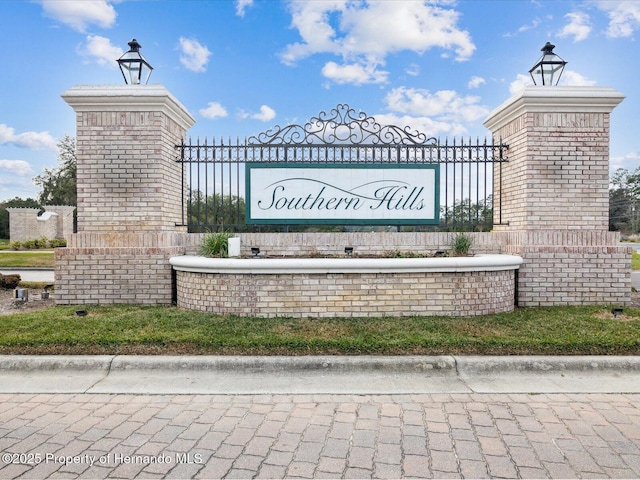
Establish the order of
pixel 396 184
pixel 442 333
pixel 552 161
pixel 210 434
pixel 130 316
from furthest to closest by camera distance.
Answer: pixel 396 184 < pixel 552 161 < pixel 130 316 < pixel 442 333 < pixel 210 434

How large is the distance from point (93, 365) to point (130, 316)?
4.91ft

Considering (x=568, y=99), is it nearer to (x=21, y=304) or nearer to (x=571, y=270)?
(x=571, y=270)

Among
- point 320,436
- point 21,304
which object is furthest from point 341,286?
point 21,304

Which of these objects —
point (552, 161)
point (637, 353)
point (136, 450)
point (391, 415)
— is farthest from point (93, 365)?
point (552, 161)

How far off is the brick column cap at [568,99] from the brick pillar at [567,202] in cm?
2

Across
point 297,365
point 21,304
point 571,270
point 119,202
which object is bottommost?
point 297,365

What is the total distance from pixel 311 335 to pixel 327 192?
135 inches

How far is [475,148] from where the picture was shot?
7965 millimetres

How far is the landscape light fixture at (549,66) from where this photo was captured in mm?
7566

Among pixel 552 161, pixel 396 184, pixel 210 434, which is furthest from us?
pixel 396 184

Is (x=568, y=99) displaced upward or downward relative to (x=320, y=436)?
upward

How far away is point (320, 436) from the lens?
3232mm

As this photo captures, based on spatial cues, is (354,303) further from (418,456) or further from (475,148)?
(475,148)

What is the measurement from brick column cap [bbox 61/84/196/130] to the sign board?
1932 millimetres
